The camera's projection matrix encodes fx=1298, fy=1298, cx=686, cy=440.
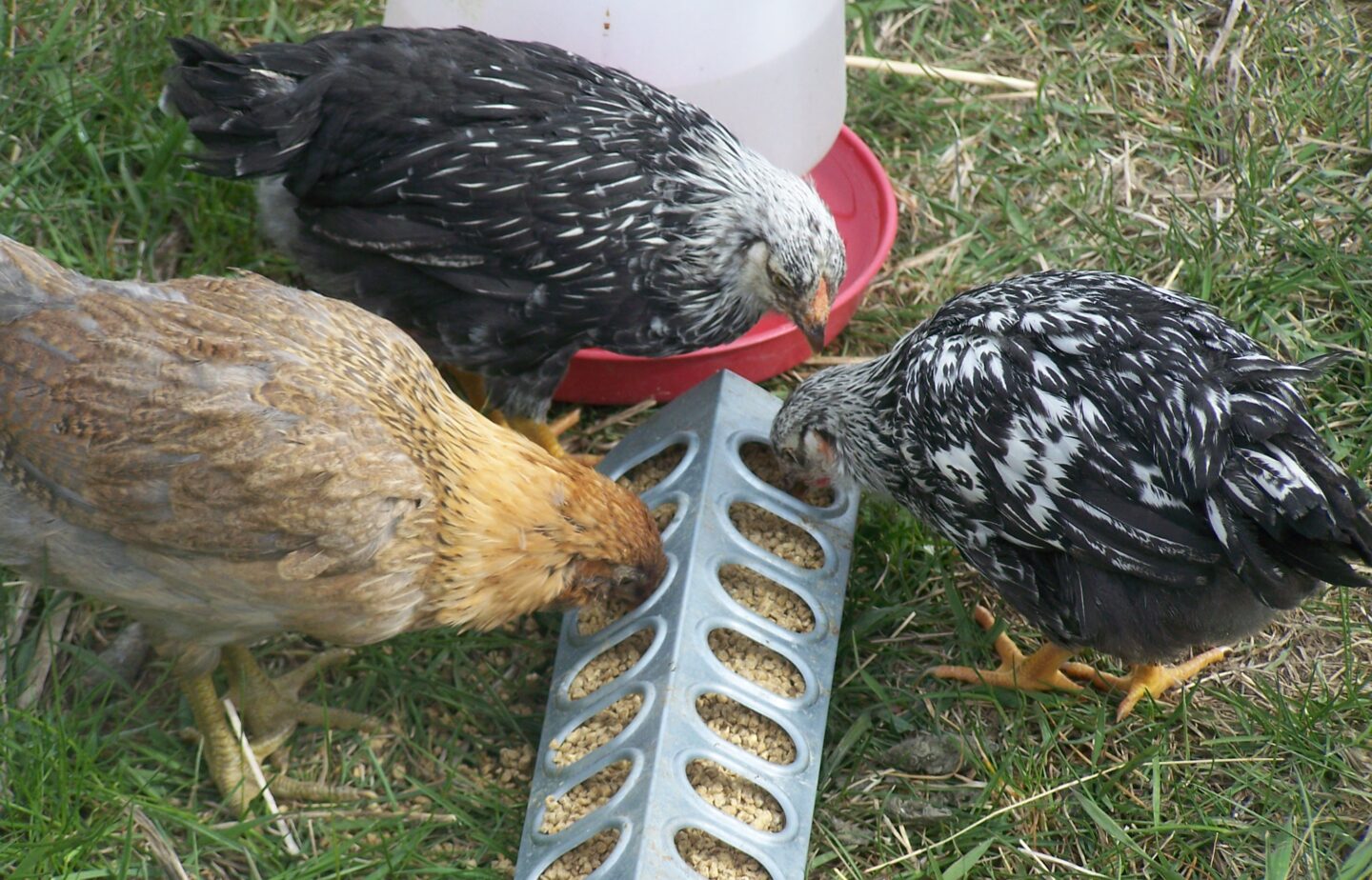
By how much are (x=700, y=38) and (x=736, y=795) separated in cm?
224

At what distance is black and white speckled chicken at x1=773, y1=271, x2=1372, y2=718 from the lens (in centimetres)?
276

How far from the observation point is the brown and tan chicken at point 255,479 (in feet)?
8.81

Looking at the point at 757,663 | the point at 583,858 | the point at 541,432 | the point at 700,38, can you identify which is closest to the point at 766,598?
the point at 757,663

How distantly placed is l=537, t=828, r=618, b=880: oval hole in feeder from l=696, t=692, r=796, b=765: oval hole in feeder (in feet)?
1.19

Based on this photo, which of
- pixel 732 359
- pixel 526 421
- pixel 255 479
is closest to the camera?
pixel 255 479

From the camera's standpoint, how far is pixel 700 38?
3939 mm

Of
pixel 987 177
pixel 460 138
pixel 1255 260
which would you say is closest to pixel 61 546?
pixel 460 138

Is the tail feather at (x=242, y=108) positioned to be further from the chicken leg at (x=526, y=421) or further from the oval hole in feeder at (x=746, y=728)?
the oval hole in feeder at (x=746, y=728)

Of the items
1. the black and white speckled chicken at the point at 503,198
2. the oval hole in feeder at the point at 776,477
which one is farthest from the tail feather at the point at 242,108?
the oval hole in feeder at the point at 776,477

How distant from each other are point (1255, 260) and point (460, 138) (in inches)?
103

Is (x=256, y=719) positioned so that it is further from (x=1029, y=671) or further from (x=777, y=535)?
(x=1029, y=671)

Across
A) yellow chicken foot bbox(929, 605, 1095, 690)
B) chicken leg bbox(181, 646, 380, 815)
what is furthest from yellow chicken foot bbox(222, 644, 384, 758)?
yellow chicken foot bbox(929, 605, 1095, 690)

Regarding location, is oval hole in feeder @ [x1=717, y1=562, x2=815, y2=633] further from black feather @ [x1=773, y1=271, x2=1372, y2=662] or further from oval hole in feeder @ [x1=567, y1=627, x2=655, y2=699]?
black feather @ [x1=773, y1=271, x2=1372, y2=662]

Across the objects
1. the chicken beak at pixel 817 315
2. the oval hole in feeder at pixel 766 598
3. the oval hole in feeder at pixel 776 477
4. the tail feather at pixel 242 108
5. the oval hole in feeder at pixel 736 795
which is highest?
the tail feather at pixel 242 108
